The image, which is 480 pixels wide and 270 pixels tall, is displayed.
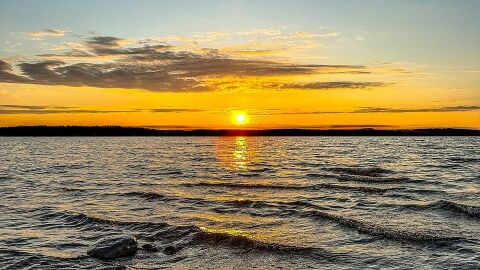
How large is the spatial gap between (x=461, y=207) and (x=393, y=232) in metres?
7.16

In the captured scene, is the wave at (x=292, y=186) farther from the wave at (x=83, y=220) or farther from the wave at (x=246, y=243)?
the wave at (x=246, y=243)

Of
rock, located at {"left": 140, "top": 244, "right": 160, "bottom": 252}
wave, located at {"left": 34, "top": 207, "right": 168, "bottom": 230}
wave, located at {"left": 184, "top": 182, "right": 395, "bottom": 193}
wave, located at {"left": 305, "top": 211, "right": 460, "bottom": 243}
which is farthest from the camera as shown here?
wave, located at {"left": 184, "top": 182, "right": 395, "bottom": 193}

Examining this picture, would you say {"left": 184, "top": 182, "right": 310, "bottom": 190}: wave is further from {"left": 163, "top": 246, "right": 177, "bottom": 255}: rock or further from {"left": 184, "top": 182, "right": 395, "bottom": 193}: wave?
{"left": 163, "top": 246, "right": 177, "bottom": 255}: rock

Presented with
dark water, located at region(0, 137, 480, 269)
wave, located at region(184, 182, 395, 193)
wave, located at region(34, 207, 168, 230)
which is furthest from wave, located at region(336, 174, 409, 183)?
wave, located at region(34, 207, 168, 230)

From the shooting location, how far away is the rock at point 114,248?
1378cm

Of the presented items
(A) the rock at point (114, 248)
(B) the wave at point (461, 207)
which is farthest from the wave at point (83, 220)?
(B) the wave at point (461, 207)

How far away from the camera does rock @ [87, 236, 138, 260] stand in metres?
13.8

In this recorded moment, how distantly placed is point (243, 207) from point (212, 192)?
6.19 meters

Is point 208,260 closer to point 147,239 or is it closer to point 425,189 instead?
point 147,239

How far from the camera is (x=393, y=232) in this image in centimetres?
1697

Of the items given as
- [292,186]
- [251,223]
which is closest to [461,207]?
[251,223]

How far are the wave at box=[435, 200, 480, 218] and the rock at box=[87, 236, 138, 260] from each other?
1625 cm

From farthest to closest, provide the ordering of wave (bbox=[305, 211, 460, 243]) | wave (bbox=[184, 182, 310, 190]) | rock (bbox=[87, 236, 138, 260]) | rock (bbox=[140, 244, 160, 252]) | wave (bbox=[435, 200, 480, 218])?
wave (bbox=[184, 182, 310, 190]), wave (bbox=[435, 200, 480, 218]), wave (bbox=[305, 211, 460, 243]), rock (bbox=[140, 244, 160, 252]), rock (bbox=[87, 236, 138, 260])

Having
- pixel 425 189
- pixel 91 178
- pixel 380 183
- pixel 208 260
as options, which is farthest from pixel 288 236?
pixel 91 178
